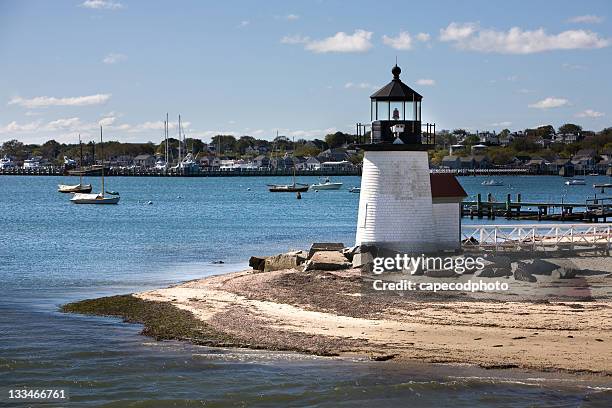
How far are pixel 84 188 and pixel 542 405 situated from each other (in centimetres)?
10798

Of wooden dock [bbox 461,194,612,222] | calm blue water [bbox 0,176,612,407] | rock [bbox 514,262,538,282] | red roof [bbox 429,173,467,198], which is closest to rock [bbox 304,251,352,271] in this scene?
red roof [bbox 429,173,467,198]

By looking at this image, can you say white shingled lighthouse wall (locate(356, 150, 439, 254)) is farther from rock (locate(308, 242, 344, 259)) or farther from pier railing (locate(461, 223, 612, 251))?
pier railing (locate(461, 223, 612, 251))

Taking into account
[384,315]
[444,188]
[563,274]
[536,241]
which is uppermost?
[444,188]

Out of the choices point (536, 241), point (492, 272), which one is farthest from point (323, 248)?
point (536, 241)

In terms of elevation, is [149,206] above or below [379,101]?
below

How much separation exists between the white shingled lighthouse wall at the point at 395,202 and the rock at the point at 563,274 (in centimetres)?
397

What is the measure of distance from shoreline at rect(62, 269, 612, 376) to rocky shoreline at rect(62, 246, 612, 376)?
3 centimetres

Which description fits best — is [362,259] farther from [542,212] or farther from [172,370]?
[542,212]

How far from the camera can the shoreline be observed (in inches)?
778

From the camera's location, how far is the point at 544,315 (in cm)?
2248

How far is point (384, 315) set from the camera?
23.4m

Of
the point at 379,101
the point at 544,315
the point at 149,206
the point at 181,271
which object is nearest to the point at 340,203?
the point at 149,206

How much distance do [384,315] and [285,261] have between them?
26.7 ft

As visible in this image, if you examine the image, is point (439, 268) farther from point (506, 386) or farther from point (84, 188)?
point (84, 188)
